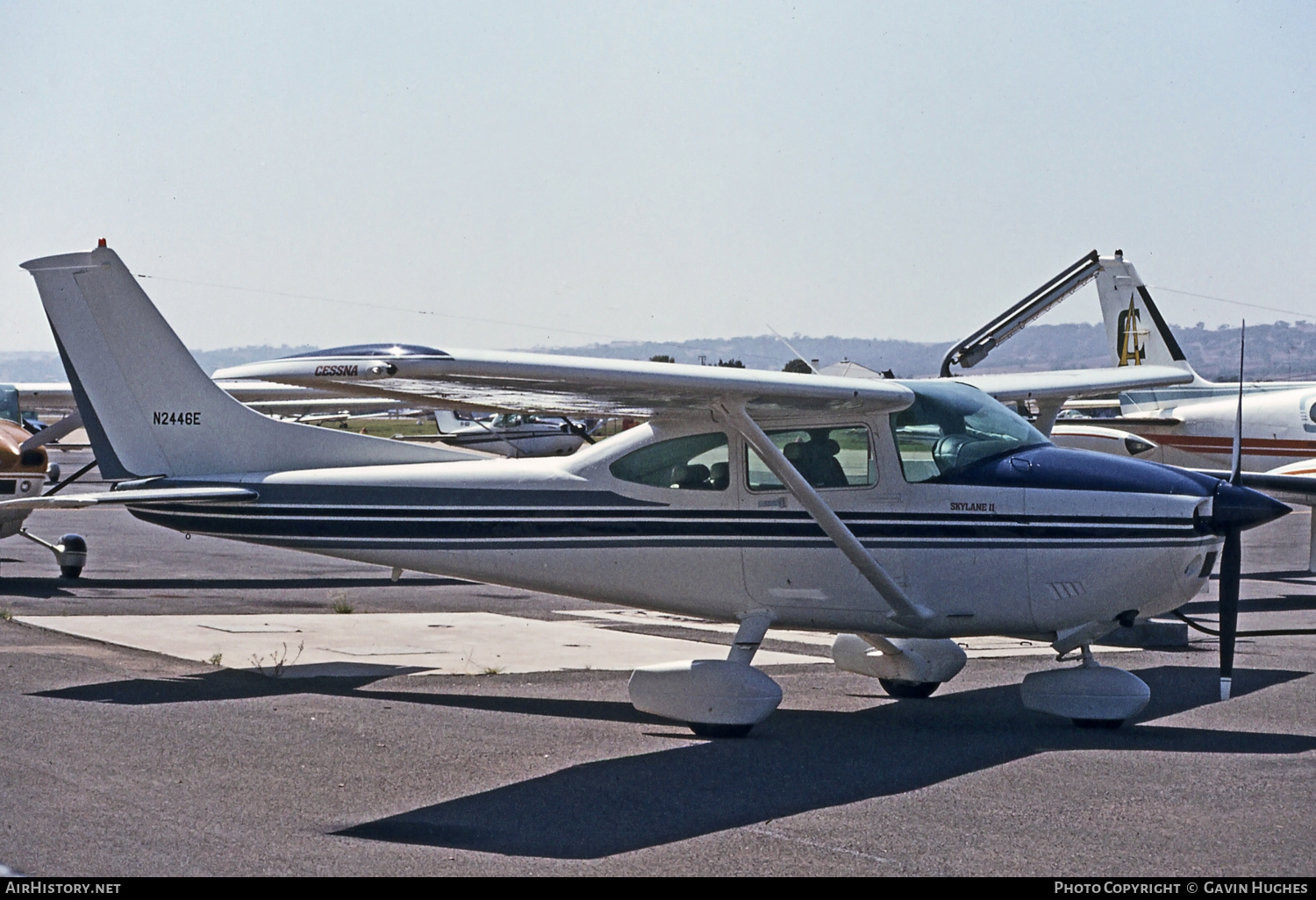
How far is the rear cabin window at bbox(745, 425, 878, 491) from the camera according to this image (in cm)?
876

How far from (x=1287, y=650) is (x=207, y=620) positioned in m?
9.90

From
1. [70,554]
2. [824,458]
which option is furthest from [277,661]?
[70,554]

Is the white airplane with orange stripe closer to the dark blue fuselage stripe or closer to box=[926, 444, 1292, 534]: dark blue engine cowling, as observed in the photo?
box=[926, 444, 1292, 534]: dark blue engine cowling

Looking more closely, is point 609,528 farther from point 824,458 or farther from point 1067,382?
point 1067,382

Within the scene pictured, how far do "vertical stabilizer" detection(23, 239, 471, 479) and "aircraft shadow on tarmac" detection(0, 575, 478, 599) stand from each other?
567 centimetres

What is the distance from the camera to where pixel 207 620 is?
13156mm

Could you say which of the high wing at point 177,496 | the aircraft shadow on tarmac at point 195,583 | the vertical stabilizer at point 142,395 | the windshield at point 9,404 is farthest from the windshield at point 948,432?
the windshield at point 9,404

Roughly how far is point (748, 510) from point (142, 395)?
16.2 feet

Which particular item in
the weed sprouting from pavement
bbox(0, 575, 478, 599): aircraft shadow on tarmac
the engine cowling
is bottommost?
bbox(0, 575, 478, 599): aircraft shadow on tarmac

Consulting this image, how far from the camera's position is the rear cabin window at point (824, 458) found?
8758mm

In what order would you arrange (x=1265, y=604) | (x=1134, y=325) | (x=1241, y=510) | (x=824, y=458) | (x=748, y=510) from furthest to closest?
(x=1134, y=325)
(x=1265, y=604)
(x=748, y=510)
(x=824, y=458)
(x=1241, y=510)

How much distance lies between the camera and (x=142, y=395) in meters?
10.6

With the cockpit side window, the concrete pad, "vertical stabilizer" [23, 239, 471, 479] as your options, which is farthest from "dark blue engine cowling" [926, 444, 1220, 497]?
"vertical stabilizer" [23, 239, 471, 479]
